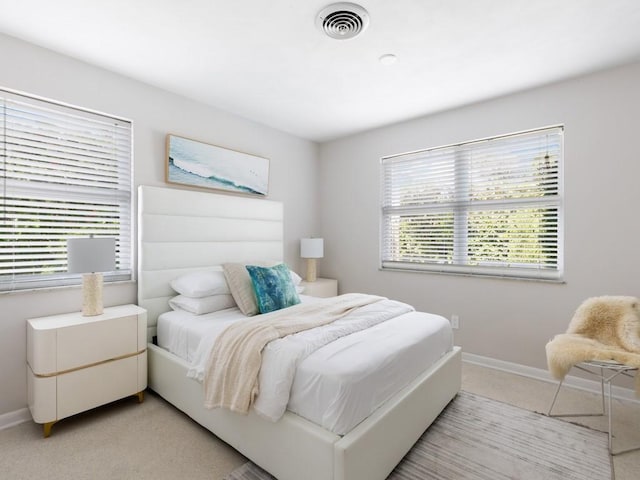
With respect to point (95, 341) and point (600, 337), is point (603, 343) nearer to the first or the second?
point (600, 337)

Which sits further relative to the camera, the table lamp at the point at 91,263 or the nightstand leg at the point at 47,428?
the table lamp at the point at 91,263

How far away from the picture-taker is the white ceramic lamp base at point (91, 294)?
238 cm

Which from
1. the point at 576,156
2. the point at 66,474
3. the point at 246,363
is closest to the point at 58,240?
the point at 66,474

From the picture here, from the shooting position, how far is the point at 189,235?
3062 millimetres

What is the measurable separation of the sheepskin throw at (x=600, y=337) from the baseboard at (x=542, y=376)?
1.04ft

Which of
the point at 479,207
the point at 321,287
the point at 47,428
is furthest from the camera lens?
the point at 321,287

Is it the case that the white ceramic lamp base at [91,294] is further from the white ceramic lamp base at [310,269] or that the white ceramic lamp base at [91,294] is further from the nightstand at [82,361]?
the white ceramic lamp base at [310,269]

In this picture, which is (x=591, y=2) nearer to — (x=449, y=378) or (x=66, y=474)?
(x=449, y=378)

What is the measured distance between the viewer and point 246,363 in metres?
1.79

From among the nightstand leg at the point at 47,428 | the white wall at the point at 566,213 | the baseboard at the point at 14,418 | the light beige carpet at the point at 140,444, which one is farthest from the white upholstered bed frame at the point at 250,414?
the white wall at the point at 566,213

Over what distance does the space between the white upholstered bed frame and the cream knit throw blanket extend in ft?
0.48

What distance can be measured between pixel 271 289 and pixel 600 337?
7.99 ft

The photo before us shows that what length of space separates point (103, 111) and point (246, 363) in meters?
2.31

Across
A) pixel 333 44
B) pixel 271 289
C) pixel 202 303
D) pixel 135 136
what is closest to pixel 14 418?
pixel 202 303
